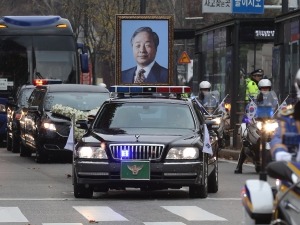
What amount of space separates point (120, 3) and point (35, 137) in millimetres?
29559

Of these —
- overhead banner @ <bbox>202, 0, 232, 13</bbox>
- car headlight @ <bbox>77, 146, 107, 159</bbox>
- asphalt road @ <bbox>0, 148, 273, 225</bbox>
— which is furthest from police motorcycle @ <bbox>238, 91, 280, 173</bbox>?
overhead banner @ <bbox>202, 0, 232, 13</bbox>

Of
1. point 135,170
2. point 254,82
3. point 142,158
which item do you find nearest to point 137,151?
point 142,158

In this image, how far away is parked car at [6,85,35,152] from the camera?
1210 inches

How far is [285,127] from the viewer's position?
8633 millimetres

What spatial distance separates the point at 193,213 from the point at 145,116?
3.20m

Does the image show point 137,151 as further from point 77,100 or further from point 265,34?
point 265,34

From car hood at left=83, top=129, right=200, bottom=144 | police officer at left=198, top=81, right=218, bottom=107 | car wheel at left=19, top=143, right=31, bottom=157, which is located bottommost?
car wheel at left=19, top=143, right=31, bottom=157

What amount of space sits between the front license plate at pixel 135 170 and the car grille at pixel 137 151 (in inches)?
3.6

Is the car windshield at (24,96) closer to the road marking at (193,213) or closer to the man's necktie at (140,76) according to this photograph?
the man's necktie at (140,76)

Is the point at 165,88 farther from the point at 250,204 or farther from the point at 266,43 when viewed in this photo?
the point at 266,43

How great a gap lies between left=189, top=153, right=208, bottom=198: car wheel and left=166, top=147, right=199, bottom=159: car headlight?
273 mm

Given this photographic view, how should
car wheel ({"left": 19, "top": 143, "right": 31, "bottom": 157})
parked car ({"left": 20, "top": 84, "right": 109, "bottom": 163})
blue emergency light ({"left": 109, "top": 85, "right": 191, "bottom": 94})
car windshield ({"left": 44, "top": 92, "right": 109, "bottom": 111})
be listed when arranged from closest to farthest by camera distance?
blue emergency light ({"left": 109, "top": 85, "right": 191, "bottom": 94}) → parked car ({"left": 20, "top": 84, "right": 109, "bottom": 163}) → car windshield ({"left": 44, "top": 92, "right": 109, "bottom": 111}) → car wheel ({"left": 19, "top": 143, "right": 31, "bottom": 157})

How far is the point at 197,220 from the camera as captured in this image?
1431cm

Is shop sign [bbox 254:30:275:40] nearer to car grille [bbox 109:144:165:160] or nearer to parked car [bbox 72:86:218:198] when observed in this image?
parked car [bbox 72:86:218:198]
